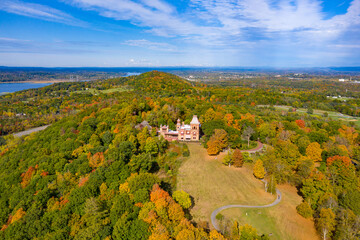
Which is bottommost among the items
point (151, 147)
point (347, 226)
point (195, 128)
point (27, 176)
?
point (27, 176)

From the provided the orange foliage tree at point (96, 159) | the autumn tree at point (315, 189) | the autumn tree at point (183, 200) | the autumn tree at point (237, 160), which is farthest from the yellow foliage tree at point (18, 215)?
the autumn tree at point (315, 189)

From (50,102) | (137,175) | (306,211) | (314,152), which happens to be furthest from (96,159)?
(50,102)

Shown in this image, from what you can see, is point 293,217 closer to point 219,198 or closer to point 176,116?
point 219,198

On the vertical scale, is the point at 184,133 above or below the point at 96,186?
above

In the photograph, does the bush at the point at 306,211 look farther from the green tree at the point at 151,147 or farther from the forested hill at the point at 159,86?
the forested hill at the point at 159,86

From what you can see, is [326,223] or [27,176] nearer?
[326,223]

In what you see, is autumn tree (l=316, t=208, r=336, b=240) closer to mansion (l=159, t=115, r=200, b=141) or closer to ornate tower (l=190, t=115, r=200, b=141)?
ornate tower (l=190, t=115, r=200, b=141)

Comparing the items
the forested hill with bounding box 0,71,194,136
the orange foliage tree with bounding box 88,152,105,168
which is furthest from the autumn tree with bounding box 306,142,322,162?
the forested hill with bounding box 0,71,194,136

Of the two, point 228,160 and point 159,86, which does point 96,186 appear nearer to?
point 228,160

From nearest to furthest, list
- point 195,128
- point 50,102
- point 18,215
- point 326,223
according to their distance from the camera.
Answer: point 326,223, point 18,215, point 195,128, point 50,102
